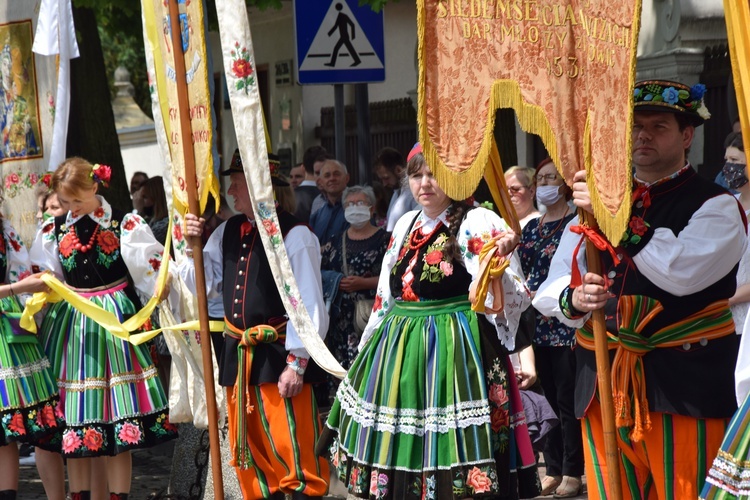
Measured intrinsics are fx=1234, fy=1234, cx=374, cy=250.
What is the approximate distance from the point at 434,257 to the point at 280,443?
4.50 feet

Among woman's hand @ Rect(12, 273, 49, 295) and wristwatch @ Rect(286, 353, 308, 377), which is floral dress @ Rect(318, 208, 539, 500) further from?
woman's hand @ Rect(12, 273, 49, 295)

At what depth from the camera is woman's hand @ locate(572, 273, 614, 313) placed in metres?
3.73

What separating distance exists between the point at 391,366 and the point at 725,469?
1.58 m

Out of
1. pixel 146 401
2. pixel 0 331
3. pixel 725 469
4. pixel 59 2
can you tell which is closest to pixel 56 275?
pixel 0 331

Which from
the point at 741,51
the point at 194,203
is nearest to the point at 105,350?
the point at 194,203

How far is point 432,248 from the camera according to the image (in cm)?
484

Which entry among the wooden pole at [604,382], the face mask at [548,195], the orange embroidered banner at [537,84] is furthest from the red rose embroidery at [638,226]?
the face mask at [548,195]

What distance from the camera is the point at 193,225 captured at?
5199 millimetres

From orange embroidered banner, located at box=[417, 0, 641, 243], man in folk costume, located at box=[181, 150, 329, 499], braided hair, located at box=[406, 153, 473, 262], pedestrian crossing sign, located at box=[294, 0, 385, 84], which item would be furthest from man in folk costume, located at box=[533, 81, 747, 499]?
pedestrian crossing sign, located at box=[294, 0, 385, 84]

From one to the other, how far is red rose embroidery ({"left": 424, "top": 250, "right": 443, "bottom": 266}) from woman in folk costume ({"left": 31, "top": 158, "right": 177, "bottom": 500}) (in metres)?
1.85

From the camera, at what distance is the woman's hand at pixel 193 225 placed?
519cm

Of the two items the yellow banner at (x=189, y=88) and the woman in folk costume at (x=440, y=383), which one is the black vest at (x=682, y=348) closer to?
the woman in folk costume at (x=440, y=383)

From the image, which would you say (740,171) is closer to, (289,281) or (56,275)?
(289,281)

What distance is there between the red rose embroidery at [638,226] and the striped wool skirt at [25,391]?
3588 millimetres
